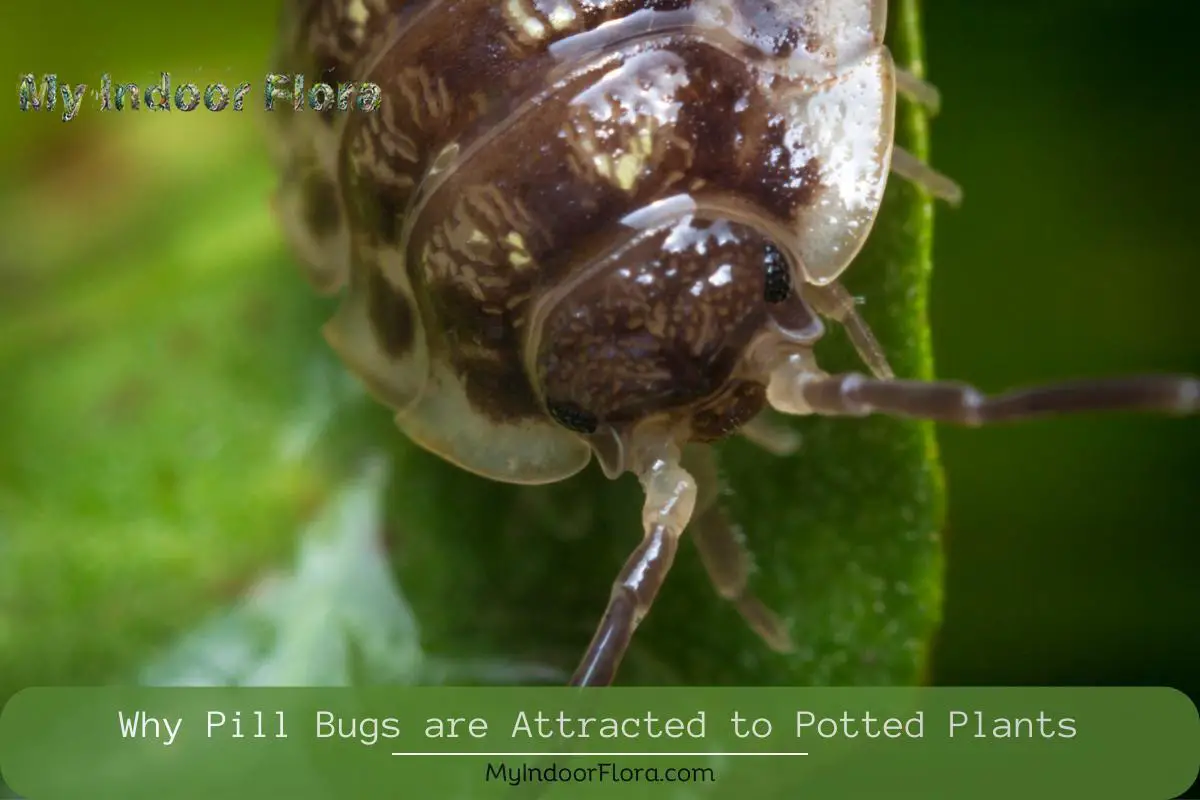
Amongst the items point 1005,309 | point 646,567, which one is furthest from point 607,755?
point 1005,309

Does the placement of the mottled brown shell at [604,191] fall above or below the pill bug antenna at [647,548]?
above

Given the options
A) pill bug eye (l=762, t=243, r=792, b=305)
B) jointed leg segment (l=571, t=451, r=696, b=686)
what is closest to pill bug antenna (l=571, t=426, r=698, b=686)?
jointed leg segment (l=571, t=451, r=696, b=686)

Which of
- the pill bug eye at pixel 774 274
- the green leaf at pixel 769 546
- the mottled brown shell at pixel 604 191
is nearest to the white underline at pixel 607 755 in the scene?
the green leaf at pixel 769 546

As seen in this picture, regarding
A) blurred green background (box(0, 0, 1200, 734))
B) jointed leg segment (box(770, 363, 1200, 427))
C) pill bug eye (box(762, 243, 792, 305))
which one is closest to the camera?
jointed leg segment (box(770, 363, 1200, 427))

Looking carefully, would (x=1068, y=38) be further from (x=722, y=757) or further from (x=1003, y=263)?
(x=722, y=757)

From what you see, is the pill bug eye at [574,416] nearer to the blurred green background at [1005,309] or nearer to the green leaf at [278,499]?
the green leaf at [278,499]

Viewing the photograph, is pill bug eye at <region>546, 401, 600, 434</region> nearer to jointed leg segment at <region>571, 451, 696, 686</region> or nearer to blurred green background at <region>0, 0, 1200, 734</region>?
jointed leg segment at <region>571, 451, 696, 686</region>

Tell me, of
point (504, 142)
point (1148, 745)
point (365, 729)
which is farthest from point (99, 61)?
point (1148, 745)
